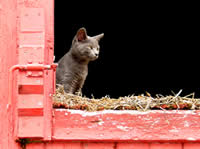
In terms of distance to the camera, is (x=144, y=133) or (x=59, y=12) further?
→ (x=59, y=12)

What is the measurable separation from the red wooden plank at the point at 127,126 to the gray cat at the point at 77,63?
1014mm

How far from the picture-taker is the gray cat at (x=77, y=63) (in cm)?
260

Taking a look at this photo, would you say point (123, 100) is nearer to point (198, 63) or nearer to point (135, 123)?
point (135, 123)

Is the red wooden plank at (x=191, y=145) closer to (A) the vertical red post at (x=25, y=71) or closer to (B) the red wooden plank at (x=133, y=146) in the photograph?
(B) the red wooden plank at (x=133, y=146)

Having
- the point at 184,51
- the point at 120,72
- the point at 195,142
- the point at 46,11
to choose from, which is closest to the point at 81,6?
the point at 120,72

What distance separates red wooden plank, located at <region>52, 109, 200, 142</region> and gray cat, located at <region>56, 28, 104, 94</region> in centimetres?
101

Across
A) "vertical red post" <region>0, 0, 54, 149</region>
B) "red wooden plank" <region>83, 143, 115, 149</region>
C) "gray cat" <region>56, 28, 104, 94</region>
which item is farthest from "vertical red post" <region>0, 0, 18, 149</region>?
"gray cat" <region>56, 28, 104, 94</region>

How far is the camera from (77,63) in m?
2.77

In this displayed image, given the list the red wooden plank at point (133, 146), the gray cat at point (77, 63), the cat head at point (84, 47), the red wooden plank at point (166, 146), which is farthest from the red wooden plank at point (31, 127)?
the cat head at point (84, 47)

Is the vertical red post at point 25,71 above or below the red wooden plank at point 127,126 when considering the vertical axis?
above

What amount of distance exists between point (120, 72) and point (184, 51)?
87 centimetres

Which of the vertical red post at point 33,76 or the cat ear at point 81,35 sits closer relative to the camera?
the vertical red post at point 33,76

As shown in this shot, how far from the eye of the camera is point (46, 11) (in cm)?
159

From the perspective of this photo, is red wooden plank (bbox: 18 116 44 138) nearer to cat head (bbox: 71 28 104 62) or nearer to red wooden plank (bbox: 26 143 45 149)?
red wooden plank (bbox: 26 143 45 149)
